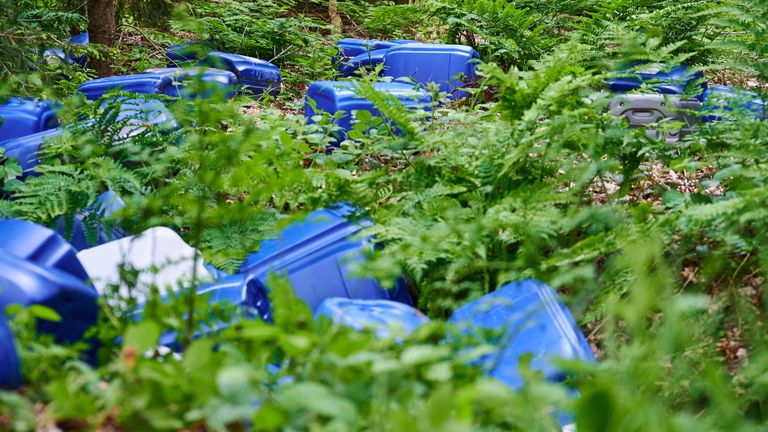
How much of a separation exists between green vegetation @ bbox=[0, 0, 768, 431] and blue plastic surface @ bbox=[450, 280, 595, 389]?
→ 0.24ft

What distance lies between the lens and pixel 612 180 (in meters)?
3.05

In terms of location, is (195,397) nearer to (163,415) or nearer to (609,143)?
(163,415)

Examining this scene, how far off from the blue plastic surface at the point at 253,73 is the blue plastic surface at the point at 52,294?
4054 millimetres

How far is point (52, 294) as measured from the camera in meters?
1.70

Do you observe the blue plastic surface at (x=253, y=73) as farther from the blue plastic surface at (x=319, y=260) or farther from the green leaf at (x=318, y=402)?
the green leaf at (x=318, y=402)

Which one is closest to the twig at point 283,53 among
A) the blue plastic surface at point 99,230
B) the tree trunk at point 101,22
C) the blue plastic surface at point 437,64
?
the tree trunk at point 101,22

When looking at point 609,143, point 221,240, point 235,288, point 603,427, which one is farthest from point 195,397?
point 609,143

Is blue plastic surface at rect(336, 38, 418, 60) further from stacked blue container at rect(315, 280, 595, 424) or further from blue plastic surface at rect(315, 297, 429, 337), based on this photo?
blue plastic surface at rect(315, 297, 429, 337)

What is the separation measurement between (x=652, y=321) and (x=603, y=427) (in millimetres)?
1542

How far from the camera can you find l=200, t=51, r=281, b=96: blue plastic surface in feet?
18.7

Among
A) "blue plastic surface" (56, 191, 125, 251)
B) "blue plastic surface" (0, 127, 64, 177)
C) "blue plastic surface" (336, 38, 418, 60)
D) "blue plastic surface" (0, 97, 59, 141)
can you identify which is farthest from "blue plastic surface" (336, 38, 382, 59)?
"blue plastic surface" (56, 191, 125, 251)

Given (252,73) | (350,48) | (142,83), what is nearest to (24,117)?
(142,83)

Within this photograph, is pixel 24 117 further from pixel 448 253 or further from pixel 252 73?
pixel 448 253

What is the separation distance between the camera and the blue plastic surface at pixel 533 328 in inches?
72.7
